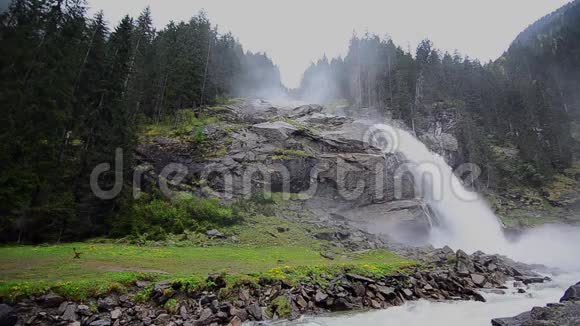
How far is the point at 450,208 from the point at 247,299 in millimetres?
31240

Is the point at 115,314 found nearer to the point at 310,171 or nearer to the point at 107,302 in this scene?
the point at 107,302

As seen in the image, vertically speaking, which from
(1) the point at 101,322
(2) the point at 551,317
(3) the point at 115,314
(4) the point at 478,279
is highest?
(2) the point at 551,317

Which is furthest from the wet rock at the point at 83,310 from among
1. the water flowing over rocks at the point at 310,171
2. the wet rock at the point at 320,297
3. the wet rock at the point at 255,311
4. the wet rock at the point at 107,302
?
the water flowing over rocks at the point at 310,171

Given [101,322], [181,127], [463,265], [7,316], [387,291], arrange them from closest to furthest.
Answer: [7,316] < [101,322] < [387,291] < [463,265] < [181,127]

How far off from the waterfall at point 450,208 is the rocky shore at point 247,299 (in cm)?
1536

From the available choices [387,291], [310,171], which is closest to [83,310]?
[387,291]

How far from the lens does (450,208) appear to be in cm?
3731

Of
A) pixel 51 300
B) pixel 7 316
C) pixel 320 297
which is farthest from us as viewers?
pixel 320 297

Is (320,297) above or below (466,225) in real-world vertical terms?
below

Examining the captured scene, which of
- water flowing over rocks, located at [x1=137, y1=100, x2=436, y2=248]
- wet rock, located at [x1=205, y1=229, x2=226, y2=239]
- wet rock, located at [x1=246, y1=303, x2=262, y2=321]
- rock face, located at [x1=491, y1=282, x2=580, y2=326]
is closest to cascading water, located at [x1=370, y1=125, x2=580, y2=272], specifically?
water flowing over rocks, located at [x1=137, y1=100, x2=436, y2=248]

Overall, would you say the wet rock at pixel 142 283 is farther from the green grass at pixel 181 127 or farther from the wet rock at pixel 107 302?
the green grass at pixel 181 127

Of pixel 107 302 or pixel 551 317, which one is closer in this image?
pixel 551 317

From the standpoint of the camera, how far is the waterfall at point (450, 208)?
3376 cm

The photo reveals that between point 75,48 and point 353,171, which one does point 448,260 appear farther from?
point 75,48
